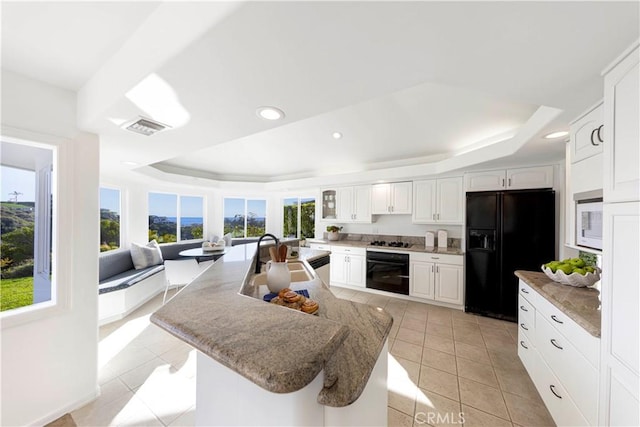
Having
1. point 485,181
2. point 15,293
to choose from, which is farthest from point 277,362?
point 485,181

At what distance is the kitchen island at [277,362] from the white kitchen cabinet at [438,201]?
332 cm

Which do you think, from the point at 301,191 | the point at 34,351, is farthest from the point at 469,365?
the point at 301,191

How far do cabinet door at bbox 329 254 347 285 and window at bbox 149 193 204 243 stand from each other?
3.62 meters

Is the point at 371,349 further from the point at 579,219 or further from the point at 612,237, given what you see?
the point at 579,219

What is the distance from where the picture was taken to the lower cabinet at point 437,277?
3.52m

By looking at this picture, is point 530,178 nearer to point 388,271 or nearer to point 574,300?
point 574,300

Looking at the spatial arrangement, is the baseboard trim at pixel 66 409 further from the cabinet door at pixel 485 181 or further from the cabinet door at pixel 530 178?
the cabinet door at pixel 530 178

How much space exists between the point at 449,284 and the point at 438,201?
139 cm

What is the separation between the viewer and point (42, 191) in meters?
1.72

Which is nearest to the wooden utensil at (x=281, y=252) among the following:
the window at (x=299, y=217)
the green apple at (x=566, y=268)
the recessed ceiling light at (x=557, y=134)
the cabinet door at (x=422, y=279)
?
the green apple at (x=566, y=268)

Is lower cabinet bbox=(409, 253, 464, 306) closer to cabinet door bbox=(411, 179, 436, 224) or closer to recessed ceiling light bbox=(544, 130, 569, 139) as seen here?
cabinet door bbox=(411, 179, 436, 224)

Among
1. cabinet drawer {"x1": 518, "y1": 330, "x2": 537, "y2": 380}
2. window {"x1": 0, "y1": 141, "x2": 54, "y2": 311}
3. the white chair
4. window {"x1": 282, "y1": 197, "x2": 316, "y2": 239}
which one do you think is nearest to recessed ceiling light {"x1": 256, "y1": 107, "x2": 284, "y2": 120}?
window {"x1": 0, "y1": 141, "x2": 54, "y2": 311}

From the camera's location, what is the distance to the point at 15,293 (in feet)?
5.21

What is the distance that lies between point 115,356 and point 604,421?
3777 mm
